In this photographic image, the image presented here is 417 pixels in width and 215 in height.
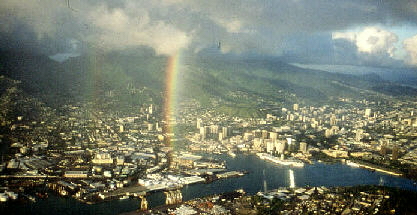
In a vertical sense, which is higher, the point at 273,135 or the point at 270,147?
the point at 273,135

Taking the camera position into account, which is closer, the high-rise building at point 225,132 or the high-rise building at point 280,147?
the high-rise building at point 280,147

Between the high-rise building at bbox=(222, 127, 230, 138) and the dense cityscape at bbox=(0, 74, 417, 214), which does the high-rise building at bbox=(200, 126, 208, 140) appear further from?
the high-rise building at bbox=(222, 127, 230, 138)

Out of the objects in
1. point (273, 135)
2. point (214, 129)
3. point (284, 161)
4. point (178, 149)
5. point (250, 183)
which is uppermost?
point (214, 129)

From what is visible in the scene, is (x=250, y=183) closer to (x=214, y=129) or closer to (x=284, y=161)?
(x=284, y=161)

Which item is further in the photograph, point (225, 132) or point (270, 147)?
point (225, 132)

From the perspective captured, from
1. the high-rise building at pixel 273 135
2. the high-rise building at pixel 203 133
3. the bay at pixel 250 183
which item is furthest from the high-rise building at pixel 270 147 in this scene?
the high-rise building at pixel 203 133

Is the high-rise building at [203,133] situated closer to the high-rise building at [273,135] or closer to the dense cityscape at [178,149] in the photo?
the dense cityscape at [178,149]

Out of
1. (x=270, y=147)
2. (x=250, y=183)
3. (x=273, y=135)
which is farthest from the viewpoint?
(x=273, y=135)

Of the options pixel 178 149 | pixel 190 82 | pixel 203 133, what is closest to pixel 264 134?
pixel 203 133

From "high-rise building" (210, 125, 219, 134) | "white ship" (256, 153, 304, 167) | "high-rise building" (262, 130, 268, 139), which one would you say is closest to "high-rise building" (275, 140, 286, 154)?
"white ship" (256, 153, 304, 167)
